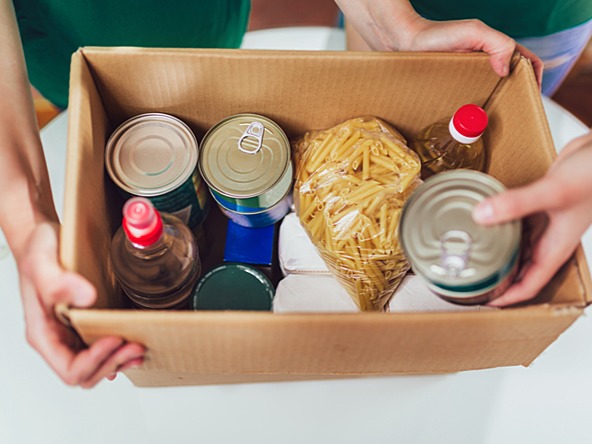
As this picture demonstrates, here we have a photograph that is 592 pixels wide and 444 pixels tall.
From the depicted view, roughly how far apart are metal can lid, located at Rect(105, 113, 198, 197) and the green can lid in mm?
154

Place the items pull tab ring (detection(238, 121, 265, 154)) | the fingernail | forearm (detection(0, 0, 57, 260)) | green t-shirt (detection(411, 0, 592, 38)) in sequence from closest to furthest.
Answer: the fingernail
forearm (detection(0, 0, 57, 260))
pull tab ring (detection(238, 121, 265, 154))
green t-shirt (detection(411, 0, 592, 38))

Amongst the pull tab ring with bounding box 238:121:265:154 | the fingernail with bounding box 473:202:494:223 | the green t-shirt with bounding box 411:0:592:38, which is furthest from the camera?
the green t-shirt with bounding box 411:0:592:38

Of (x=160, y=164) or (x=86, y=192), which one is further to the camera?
(x=160, y=164)

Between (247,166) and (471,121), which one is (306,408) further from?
(471,121)

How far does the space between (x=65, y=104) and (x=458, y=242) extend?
0.82 meters

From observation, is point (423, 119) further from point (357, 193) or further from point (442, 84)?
point (357, 193)

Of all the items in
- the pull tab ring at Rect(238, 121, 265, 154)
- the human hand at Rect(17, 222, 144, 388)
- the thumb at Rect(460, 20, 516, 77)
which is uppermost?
the thumb at Rect(460, 20, 516, 77)

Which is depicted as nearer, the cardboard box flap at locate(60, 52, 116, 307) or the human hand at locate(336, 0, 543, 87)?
the cardboard box flap at locate(60, 52, 116, 307)

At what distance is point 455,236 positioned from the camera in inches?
21.1

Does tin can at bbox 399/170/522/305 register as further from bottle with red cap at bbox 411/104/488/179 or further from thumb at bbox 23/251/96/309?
thumb at bbox 23/251/96/309

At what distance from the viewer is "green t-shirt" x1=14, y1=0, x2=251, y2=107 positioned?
0.79 meters

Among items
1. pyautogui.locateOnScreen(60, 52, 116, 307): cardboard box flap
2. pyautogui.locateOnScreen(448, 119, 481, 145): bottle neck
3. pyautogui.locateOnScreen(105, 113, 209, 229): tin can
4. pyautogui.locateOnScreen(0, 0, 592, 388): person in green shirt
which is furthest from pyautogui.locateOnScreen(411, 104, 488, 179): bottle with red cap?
pyautogui.locateOnScreen(60, 52, 116, 307): cardboard box flap

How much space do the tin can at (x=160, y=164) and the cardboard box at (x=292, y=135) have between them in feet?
0.08

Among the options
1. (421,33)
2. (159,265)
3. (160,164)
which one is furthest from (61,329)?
(421,33)
